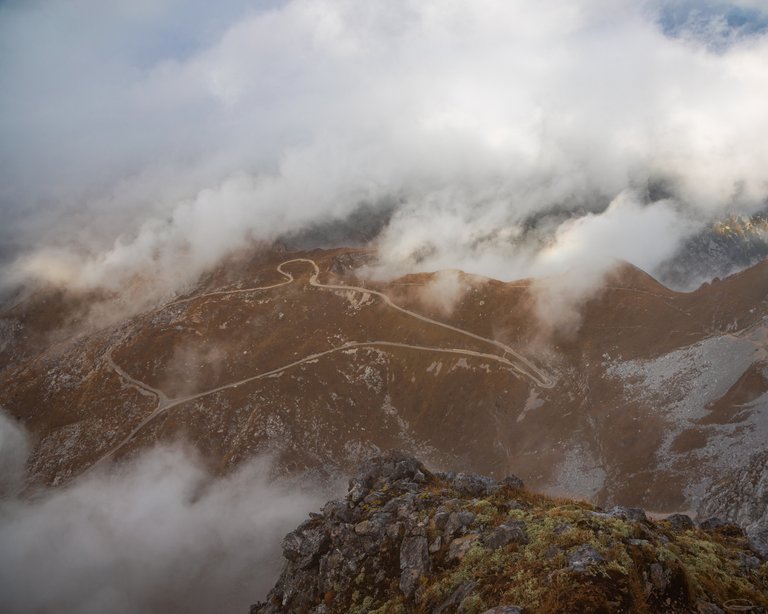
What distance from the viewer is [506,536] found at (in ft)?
81.7

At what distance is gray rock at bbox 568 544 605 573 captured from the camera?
63.2 feet

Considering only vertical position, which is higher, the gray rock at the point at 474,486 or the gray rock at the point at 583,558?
the gray rock at the point at 583,558

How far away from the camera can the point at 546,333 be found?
122 meters

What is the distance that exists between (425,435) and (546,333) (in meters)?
40.1

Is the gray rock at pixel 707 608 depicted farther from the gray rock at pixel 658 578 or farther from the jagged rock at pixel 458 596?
the jagged rock at pixel 458 596

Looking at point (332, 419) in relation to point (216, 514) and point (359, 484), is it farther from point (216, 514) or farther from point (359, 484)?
point (359, 484)

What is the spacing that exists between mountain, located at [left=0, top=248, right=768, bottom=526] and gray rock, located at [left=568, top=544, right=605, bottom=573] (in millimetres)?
51238

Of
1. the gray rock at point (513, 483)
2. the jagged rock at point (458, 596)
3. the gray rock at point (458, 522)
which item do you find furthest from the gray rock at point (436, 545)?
the gray rock at point (513, 483)

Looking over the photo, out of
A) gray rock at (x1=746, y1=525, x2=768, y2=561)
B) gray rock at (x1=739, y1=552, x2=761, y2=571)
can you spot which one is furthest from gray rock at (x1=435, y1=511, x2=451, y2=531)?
gray rock at (x1=746, y1=525, x2=768, y2=561)

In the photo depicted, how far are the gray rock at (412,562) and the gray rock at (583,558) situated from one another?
30.6 feet

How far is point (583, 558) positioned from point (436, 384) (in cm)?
10092

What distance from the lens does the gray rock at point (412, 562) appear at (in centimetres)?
2656

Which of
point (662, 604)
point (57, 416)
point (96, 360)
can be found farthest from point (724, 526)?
point (96, 360)

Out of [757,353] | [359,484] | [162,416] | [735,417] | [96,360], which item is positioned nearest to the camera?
[359,484]
